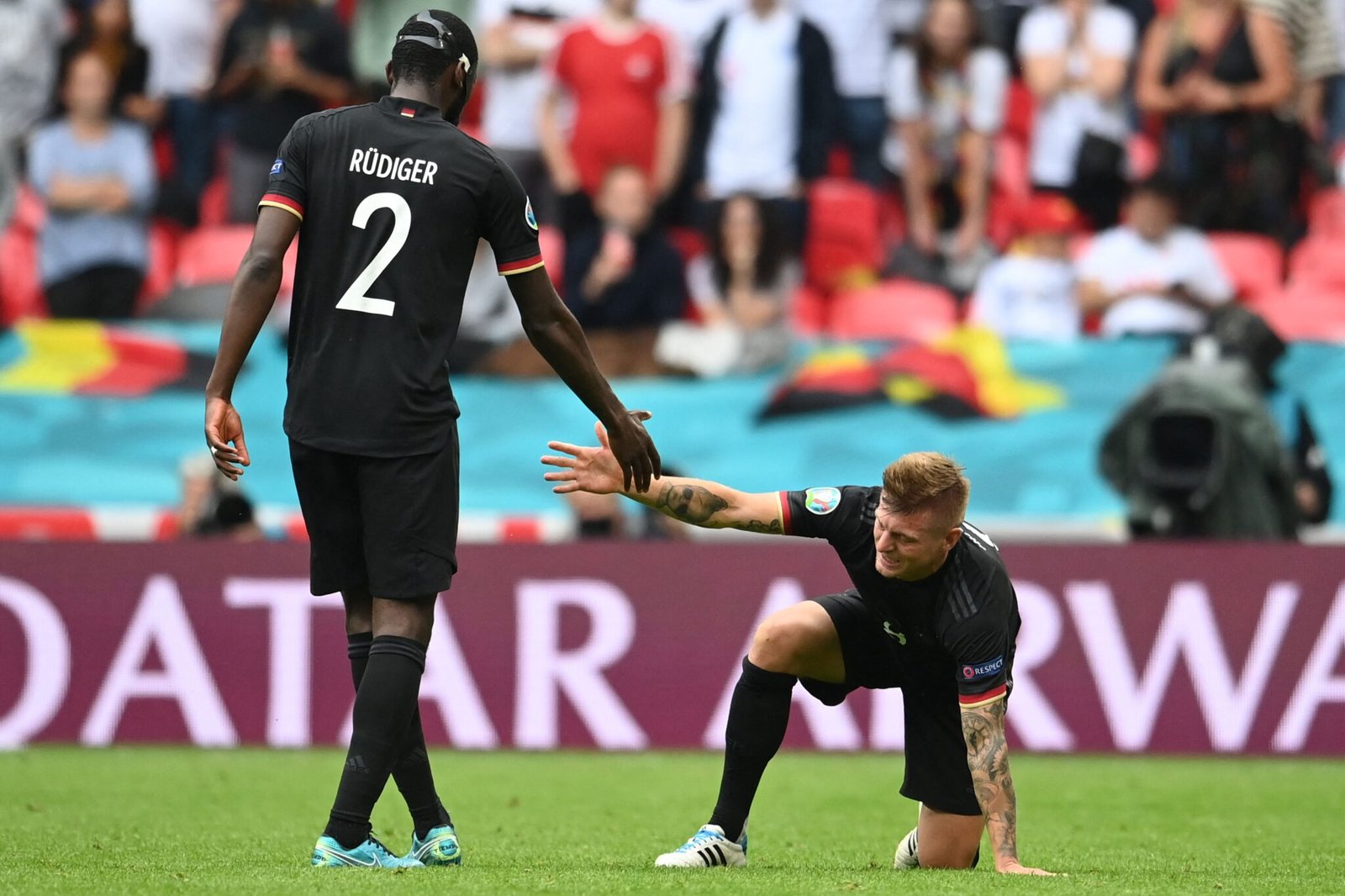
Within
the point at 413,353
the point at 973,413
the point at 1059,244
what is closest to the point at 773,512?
the point at 413,353

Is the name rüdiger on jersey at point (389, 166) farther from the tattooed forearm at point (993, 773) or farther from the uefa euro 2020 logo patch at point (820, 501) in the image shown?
the tattooed forearm at point (993, 773)

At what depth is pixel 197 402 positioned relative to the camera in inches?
531

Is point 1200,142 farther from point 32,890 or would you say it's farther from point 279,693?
point 32,890

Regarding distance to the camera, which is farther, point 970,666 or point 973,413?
point 973,413

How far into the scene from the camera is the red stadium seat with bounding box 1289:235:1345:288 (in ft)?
44.5

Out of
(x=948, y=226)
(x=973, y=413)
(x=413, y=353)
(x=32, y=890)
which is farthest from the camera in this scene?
(x=948, y=226)

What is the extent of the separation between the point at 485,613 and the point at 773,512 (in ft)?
18.0

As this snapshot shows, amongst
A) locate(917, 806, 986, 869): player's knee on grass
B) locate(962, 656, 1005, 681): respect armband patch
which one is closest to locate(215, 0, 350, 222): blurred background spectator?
locate(917, 806, 986, 869): player's knee on grass

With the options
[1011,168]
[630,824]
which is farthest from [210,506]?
[1011,168]

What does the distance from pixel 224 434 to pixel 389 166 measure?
2.80 ft

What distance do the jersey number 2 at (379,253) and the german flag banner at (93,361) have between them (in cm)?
848

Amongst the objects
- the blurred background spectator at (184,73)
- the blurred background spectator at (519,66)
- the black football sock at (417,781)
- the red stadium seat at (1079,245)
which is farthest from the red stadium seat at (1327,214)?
the black football sock at (417,781)

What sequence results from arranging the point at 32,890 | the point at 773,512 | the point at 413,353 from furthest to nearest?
the point at 773,512, the point at 413,353, the point at 32,890

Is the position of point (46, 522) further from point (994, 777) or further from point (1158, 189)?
point (994, 777)
